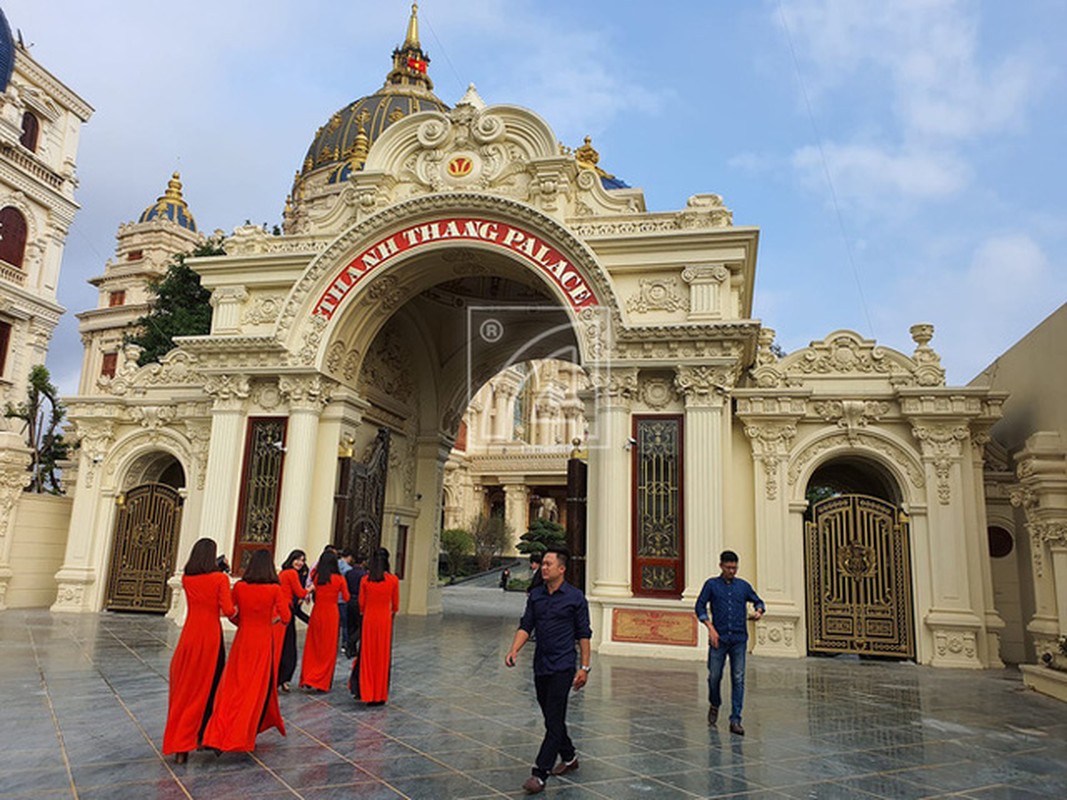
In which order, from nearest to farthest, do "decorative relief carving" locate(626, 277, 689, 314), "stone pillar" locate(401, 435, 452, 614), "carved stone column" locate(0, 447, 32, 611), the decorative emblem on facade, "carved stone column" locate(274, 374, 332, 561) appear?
"decorative relief carving" locate(626, 277, 689, 314) → "carved stone column" locate(274, 374, 332, 561) → the decorative emblem on facade → "carved stone column" locate(0, 447, 32, 611) → "stone pillar" locate(401, 435, 452, 614)

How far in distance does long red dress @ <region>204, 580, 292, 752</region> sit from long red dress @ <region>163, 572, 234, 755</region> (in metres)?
0.09

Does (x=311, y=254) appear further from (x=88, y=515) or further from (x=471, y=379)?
(x=88, y=515)

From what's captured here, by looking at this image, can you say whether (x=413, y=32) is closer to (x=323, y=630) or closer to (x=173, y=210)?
(x=173, y=210)

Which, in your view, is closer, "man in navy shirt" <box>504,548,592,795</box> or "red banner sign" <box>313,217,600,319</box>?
"man in navy shirt" <box>504,548,592,795</box>

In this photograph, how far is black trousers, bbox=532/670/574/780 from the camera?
4.54 metres

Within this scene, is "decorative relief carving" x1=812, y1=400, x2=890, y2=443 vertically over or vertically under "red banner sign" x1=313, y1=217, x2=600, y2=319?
under

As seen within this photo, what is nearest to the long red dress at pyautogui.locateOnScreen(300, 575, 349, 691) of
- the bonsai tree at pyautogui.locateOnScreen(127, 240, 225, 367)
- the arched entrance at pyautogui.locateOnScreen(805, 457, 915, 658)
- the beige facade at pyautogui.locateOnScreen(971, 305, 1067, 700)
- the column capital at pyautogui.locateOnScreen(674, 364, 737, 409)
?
the column capital at pyautogui.locateOnScreen(674, 364, 737, 409)

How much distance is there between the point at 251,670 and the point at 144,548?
11.1m

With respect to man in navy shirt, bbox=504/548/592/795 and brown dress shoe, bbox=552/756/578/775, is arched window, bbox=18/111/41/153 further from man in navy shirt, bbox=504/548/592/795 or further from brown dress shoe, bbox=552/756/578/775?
brown dress shoe, bbox=552/756/578/775

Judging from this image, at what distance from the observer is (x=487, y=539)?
1442 inches

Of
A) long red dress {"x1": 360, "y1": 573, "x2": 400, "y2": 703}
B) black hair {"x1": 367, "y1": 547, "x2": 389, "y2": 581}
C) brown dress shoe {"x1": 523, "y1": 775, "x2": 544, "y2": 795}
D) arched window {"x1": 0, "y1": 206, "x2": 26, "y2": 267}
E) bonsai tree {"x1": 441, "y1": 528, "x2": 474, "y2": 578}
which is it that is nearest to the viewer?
brown dress shoe {"x1": 523, "y1": 775, "x2": 544, "y2": 795}

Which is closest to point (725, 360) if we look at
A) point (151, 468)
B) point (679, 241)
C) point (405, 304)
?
point (679, 241)

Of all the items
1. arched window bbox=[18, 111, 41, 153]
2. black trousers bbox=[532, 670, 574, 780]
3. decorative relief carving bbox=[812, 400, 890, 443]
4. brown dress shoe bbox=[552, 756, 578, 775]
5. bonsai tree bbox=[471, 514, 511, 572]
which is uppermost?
arched window bbox=[18, 111, 41, 153]

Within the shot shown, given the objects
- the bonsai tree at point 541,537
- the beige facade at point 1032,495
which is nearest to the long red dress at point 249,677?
the beige facade at point 1032,495
